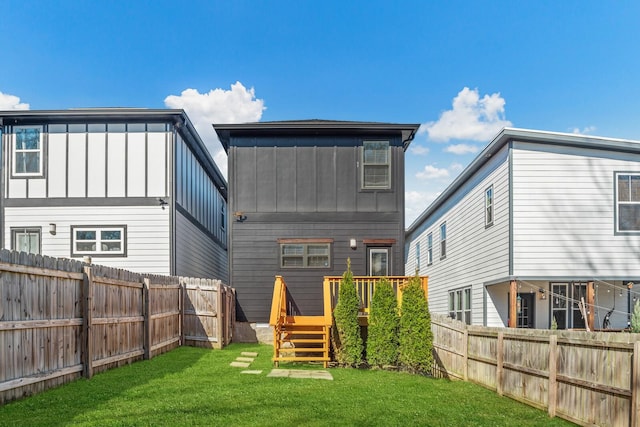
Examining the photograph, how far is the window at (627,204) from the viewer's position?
45.0ft

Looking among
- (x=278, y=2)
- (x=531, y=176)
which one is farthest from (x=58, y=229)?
(x=531, y=176)

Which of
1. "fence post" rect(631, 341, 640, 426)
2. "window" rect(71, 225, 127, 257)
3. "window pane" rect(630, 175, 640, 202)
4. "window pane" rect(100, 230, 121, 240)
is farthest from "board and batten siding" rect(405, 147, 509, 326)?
"window pane" rect(100, 230, 121, 240)

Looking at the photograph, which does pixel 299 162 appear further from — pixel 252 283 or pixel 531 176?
pixel 531 176

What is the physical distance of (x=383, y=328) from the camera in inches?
413

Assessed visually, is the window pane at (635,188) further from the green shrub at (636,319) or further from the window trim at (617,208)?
the green shrub at (636,319)

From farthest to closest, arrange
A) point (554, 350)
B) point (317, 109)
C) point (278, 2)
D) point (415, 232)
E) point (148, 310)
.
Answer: point (415, 232)
point (317, 109)
point (278, 2)
point (148, 310)
point (554, 350)

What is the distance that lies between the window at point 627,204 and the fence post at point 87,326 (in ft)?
41.2

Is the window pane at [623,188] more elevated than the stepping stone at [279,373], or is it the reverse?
the window pane at [623,188]

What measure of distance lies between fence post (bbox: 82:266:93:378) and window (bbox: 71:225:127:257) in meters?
7.32

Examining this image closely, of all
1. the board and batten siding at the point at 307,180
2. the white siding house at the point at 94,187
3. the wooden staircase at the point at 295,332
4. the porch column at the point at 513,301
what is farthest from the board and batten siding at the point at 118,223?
the porch column at the point at 513,301

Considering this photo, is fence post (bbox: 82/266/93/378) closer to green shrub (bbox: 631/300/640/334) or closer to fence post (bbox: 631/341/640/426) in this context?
fence post (bbox: 631/341/640/426)

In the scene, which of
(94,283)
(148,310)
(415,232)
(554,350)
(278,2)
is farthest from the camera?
(415,232)

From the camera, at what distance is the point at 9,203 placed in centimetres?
1525

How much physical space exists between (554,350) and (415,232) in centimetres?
2168
